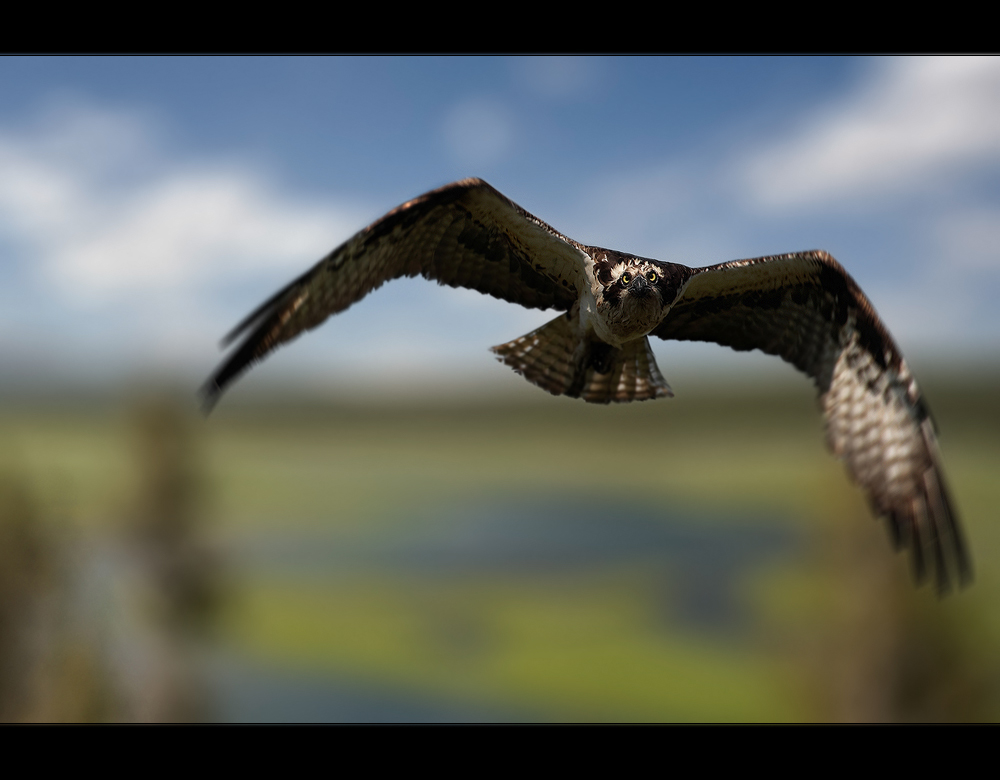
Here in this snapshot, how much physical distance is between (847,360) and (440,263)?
3045 mm

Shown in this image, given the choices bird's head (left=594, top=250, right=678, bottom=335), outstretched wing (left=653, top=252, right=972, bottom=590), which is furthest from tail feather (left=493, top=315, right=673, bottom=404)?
bird's head (left=594, top=250, right=678, bottom=335)

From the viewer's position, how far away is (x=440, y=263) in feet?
15.6

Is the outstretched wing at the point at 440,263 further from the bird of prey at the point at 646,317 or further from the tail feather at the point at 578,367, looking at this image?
the tail feather at the point at 578,367

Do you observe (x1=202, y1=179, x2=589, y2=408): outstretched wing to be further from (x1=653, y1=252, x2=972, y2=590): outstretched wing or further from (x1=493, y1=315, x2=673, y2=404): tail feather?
(x1=653, y1=252, x2=972, y2=590): outstretched wing

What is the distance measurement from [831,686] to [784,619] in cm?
3935

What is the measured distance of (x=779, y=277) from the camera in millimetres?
4895

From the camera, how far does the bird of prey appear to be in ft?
13.6

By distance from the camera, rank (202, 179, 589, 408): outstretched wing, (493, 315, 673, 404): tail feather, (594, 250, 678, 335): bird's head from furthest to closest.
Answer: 1. (493, 315, 673, 404): tail feather
2. (594, 250, 678, 335): bird's head
3. (202, 179, 589, 408): outstretched wing

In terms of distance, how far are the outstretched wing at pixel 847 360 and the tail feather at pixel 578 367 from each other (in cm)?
52

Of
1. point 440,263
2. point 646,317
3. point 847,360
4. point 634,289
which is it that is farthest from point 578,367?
point 847,360

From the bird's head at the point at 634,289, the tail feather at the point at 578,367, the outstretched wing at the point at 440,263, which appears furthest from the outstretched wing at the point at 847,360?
the outstretched wing at the point at 440,263

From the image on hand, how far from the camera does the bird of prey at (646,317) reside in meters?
4.15

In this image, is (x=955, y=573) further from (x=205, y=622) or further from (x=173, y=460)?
(x=205, y=622)

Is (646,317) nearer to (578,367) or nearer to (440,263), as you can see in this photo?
(578,367)
